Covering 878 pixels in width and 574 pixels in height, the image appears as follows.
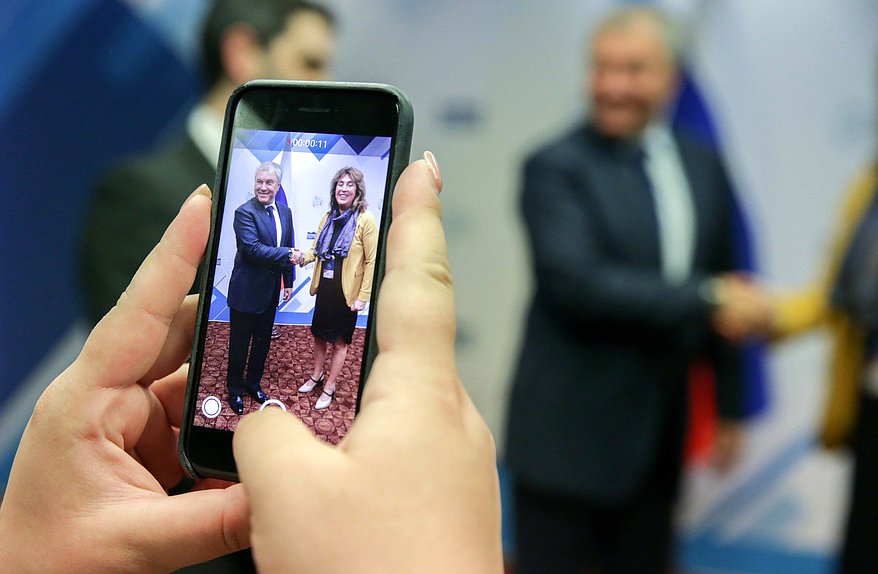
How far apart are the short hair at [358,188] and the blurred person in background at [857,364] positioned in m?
1.31

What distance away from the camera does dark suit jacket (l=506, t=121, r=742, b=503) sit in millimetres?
1604

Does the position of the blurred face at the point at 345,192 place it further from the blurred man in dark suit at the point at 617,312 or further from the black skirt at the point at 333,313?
the blurred man in dark suit at the point at 617,312

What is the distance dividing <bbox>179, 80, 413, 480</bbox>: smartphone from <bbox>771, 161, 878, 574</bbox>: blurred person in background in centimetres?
130

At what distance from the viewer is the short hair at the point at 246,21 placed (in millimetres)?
1203

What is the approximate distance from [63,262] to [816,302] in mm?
1690

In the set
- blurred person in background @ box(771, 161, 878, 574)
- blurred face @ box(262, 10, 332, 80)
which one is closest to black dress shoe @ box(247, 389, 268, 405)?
blurred face @ box(262, 10, 332, 80)

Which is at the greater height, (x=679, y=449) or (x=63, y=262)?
(x=63, y=262)

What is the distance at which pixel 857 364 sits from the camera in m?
1.68

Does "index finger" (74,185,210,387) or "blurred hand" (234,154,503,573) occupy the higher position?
"index finger" (74,185,210,387)

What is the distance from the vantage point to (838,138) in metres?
2.35

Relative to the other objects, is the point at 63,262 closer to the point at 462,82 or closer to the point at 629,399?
the point at 462,82

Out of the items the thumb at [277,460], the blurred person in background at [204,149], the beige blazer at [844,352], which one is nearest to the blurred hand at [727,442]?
the beige blazer at [844,352]

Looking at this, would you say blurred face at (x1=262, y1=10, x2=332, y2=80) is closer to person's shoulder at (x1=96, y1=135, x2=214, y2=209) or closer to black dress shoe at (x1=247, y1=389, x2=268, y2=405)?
person's shoulder at (x1=96, y1=135, x2=214, y2=209)

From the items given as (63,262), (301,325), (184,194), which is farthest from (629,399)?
(63,262)
